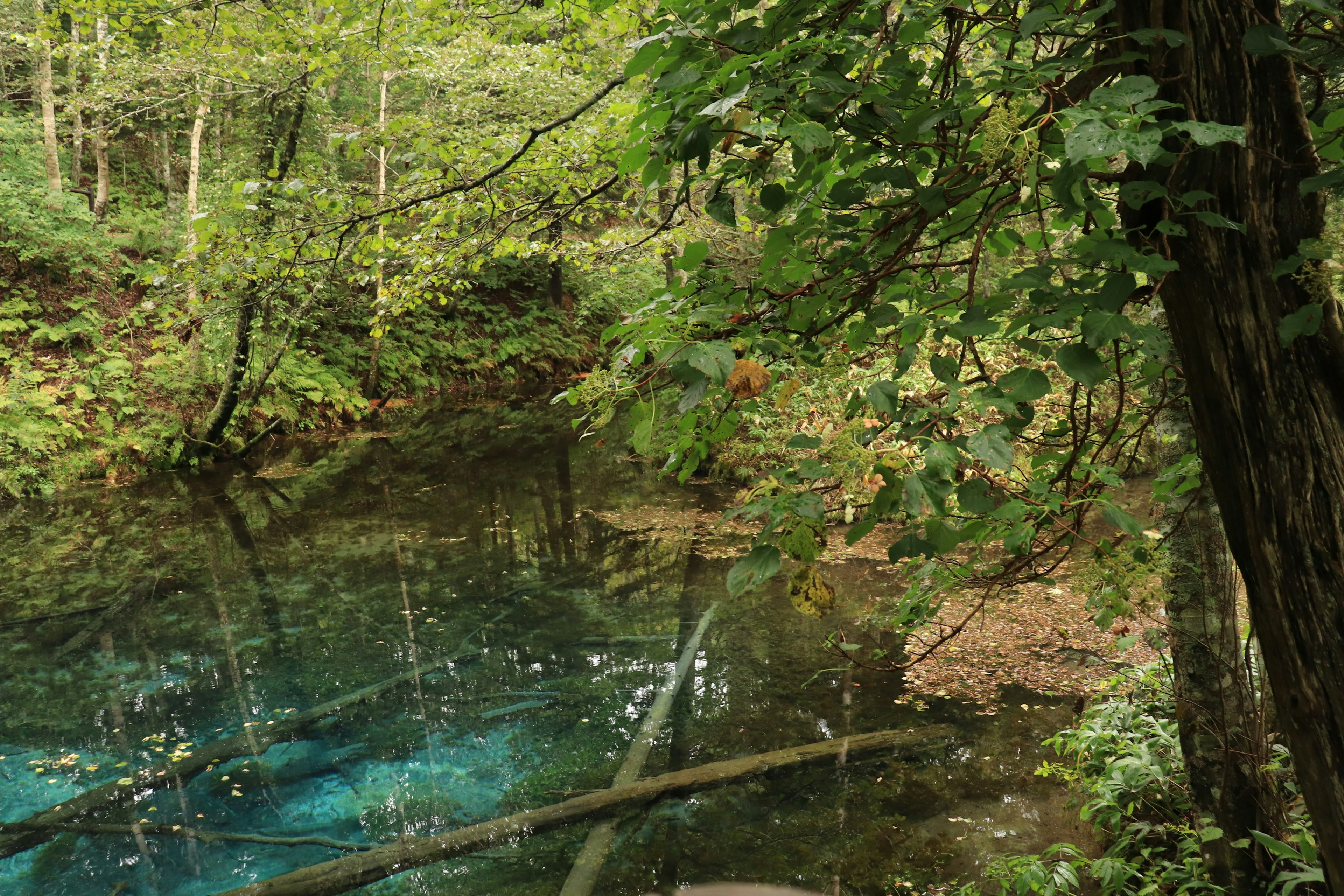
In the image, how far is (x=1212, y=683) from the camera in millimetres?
3076

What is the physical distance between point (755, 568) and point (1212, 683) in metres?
2.66

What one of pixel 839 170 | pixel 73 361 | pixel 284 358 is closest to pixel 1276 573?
Answer: pixel 839 170

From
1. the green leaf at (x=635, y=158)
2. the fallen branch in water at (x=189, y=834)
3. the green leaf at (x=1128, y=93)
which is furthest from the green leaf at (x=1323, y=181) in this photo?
the fallen branch in water at (x=189, y=834)

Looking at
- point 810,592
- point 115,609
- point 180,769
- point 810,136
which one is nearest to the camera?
point 810,136

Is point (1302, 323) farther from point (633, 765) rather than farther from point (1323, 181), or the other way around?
point (633, 765)

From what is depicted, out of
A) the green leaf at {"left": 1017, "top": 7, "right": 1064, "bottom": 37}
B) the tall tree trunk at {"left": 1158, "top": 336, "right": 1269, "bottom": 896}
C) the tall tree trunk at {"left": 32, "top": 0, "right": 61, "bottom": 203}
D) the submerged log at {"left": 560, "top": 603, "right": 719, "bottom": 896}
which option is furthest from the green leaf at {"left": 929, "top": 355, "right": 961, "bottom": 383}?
the tall tree trunk at {"left": 32, "top": 0, "right": 61, "bottom": 203}

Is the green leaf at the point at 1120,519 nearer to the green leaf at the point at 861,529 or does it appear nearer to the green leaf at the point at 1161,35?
the green leaf at the point at 861,529


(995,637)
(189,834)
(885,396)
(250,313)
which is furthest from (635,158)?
(250,313)

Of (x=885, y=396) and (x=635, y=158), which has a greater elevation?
(x=635, y=158)

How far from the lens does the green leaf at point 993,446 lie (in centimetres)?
122

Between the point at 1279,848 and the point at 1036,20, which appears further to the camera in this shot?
the point at 1279,848

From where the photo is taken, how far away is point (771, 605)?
7105mm

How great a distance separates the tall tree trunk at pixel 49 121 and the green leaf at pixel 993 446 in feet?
50.5

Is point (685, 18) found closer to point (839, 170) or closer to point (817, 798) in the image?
point (839, 170)
